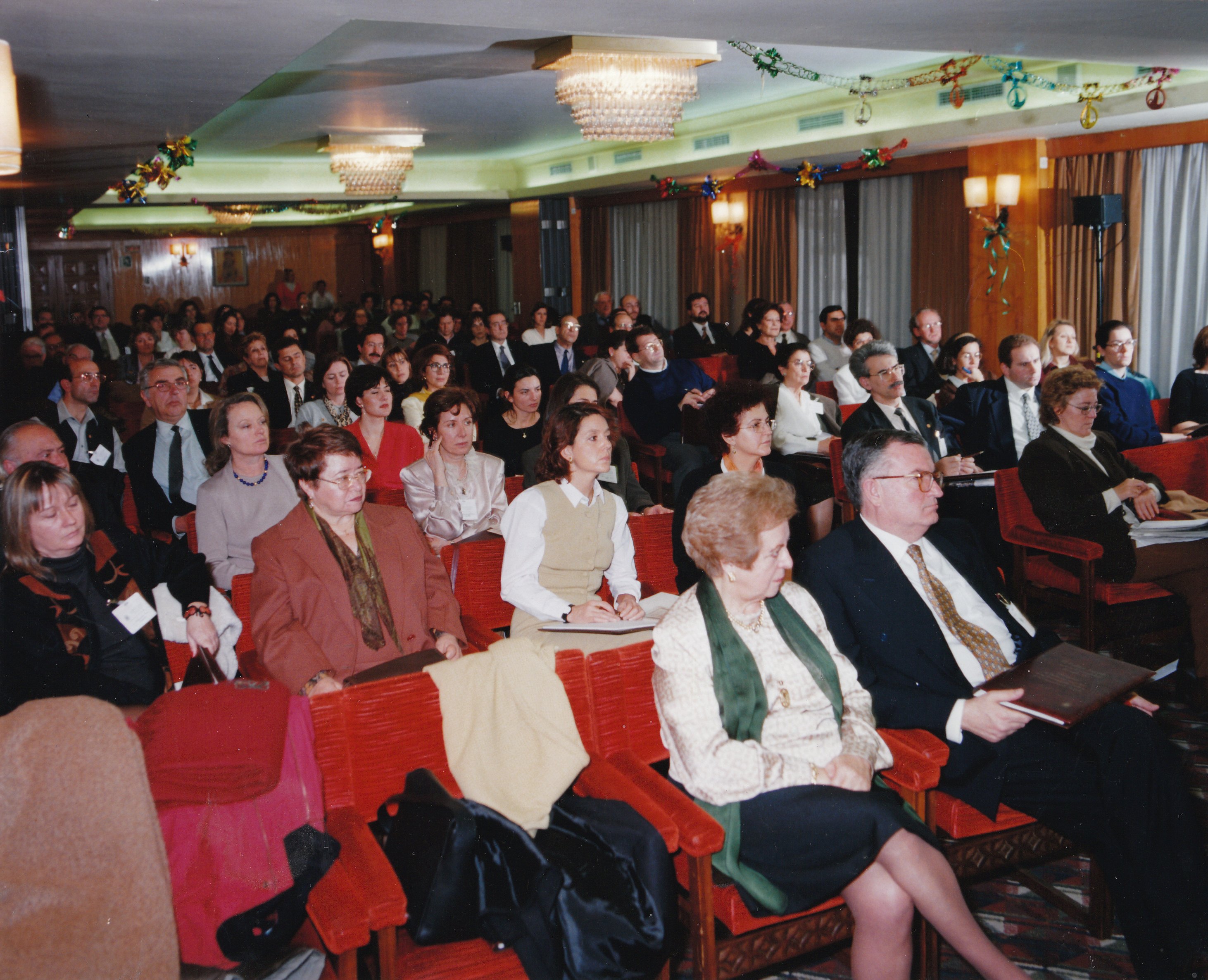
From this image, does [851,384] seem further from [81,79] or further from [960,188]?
[81,79]

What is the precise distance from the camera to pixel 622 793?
2.46 metres

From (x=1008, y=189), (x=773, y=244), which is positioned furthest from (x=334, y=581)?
(x=773, y=244)

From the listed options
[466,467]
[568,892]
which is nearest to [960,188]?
[466,467]

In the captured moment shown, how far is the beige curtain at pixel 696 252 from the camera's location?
543 inches

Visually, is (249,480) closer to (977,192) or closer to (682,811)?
(682,811)

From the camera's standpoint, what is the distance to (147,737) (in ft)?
7.15

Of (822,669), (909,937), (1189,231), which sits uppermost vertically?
(1189,231)

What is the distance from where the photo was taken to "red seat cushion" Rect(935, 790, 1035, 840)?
2689mm

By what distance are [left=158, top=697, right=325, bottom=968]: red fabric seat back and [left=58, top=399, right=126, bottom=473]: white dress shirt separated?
4.21 meters

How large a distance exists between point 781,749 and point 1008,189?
821cm

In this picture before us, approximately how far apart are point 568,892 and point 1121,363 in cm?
595

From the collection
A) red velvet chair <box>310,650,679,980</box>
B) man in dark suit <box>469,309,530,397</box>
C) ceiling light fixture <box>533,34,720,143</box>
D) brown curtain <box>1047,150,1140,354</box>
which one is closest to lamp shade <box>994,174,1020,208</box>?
brown curtain <box>1047,150,1140,354</box>

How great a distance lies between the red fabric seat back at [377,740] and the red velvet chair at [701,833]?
1.39 feet

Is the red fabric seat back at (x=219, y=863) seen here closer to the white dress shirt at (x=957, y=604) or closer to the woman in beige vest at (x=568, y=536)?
the woman in beige vest at (x=568, y=536)
